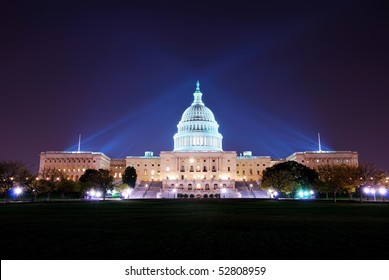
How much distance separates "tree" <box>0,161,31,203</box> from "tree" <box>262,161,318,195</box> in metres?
56.3

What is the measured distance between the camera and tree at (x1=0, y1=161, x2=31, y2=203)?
6397 cm

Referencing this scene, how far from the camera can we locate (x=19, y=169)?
67.9 m

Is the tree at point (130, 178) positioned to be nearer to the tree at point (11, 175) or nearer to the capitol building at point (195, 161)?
the capitol building at point (195, 161)

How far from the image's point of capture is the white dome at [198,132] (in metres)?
166

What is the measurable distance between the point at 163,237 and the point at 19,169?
6216 cm

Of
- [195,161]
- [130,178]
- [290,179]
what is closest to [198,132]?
[195,161]

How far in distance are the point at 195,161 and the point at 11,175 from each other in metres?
92.4

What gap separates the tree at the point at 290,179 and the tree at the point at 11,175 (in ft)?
185

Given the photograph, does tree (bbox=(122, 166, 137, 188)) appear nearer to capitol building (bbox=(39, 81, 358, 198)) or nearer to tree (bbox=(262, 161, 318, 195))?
capitol building (bbox=(39, 81, 358, 198))

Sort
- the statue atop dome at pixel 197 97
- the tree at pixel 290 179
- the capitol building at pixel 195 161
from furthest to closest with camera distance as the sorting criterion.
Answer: the statue atop dome at pixel 197 97 → the capitol building at pixel 195 161 → the tree at pixel 290 179

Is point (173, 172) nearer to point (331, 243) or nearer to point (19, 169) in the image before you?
point (19, 169)

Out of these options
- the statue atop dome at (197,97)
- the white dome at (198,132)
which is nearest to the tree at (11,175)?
the white dome at (198,132)
